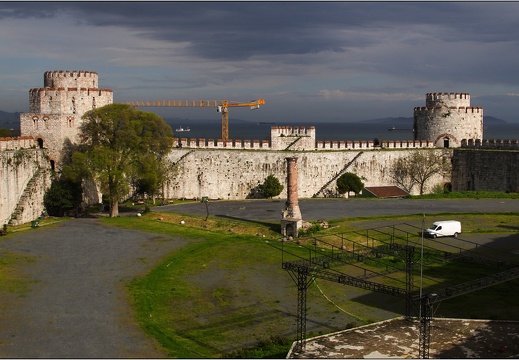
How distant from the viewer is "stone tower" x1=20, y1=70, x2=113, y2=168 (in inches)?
Answer: 1467

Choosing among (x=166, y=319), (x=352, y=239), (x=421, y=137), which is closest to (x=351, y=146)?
(x=421, y=137)

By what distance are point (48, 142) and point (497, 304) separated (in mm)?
25883

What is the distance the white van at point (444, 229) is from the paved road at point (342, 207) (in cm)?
518

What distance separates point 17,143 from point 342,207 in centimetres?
1778

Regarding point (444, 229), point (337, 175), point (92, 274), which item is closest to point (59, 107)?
point (92, 274)

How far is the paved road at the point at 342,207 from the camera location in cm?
3512

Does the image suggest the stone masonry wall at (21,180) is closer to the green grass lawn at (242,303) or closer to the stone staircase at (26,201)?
the stone staircase at (26,201)

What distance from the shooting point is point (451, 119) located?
158 feet

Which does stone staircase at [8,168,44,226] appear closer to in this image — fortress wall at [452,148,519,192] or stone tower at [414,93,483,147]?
stone tower at [414,93,483,147]

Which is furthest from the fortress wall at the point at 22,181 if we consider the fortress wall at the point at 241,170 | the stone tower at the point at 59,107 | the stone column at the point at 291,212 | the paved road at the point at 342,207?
the stone column at the point at 291,212

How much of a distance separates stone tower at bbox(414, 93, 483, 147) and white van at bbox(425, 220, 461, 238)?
19.7 m

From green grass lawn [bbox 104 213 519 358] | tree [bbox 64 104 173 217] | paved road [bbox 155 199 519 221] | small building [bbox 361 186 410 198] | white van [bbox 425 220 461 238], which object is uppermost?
tree [bbox 64 104 173 217]

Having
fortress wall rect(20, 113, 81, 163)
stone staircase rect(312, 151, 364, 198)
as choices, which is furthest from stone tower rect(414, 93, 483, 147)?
fortress wall rect(20, 113, 81, 163)

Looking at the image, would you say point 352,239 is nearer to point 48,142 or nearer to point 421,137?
point 48,142
